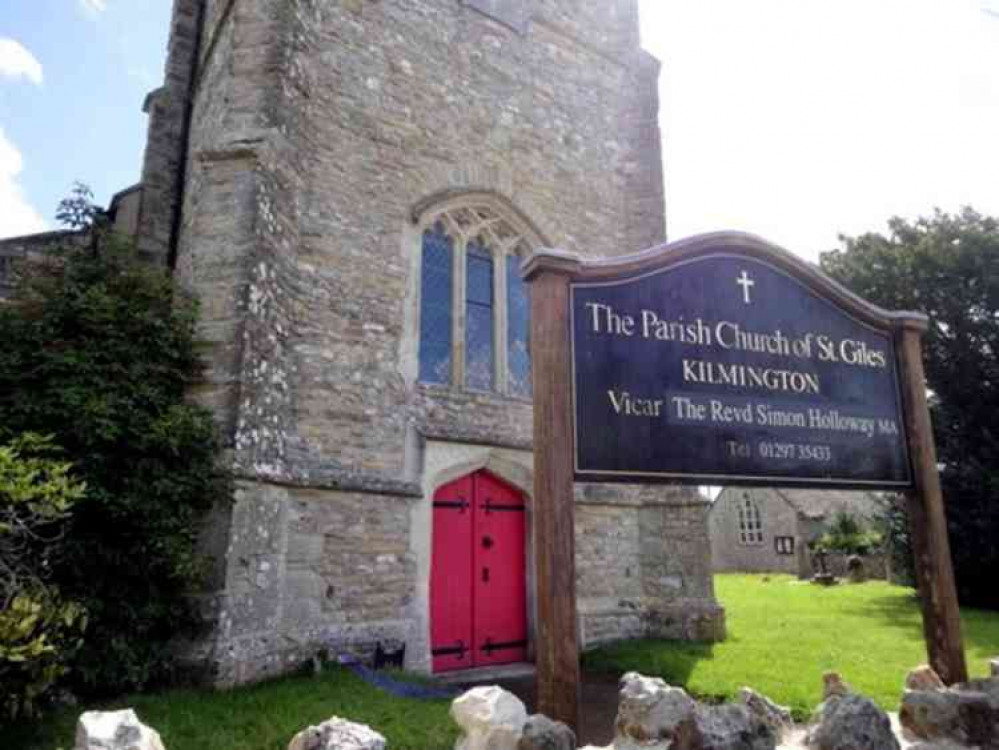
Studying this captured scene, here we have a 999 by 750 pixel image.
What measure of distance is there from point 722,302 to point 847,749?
275 centimetres

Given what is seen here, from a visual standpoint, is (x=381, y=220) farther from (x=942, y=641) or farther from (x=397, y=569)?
(x=942, y=641)

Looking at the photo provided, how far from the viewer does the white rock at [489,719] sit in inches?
117

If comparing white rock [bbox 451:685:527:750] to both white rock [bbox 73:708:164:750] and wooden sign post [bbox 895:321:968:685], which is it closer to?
white rock [bbox 73:708:164:750]

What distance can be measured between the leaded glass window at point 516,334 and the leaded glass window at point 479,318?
0.28m

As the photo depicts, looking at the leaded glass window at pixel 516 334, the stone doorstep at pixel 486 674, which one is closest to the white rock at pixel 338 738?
the stone doorstep at pixel 486 674

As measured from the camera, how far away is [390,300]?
8.27m

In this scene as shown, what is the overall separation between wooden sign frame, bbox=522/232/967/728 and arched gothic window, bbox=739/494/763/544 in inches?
1140

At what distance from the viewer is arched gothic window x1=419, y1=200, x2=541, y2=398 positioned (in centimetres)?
880

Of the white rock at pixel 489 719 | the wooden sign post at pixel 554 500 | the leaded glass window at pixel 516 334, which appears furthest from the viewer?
the leaded glass window at pixel 516 334

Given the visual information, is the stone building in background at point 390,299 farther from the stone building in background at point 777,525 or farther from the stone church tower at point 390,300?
the stone building in background at point 777,525

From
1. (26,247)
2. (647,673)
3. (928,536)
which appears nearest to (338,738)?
(928,536)

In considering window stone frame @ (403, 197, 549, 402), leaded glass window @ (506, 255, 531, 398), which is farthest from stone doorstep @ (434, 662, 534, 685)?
leaded glass window @ (506, 255, 531, 398)

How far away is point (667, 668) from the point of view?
730cm

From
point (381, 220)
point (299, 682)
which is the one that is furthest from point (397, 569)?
point (381, 220)
